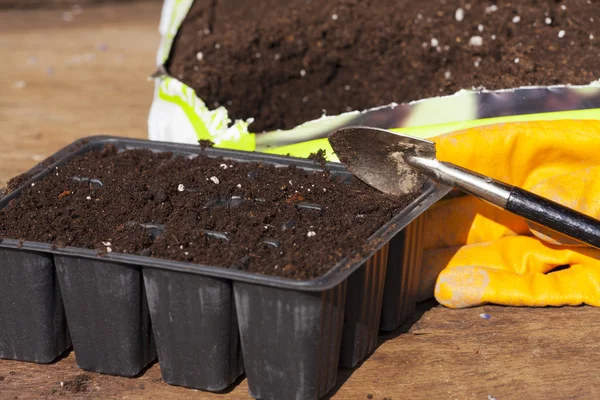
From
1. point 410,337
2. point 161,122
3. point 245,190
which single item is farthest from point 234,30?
point 410,337

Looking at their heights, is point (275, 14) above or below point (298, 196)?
above

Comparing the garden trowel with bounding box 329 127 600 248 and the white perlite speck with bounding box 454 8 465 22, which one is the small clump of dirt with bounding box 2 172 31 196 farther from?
the white perlite speck with bounding box 454 8 465 22

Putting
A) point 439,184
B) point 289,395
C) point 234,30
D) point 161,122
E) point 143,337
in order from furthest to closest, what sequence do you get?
point 234,30
point 161,122
point 439,184
point 143,337
point 289,395

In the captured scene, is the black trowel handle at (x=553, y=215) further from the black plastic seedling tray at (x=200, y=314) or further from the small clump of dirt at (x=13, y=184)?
the small clump of dirt at (x=13, y=184)

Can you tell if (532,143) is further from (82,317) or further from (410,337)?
(82,317)

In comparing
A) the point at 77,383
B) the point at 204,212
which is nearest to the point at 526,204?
the point at 204,212

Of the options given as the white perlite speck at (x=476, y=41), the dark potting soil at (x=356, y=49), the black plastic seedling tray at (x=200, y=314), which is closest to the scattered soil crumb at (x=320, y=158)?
the black plastic seedling tray at (x=200, y=314)

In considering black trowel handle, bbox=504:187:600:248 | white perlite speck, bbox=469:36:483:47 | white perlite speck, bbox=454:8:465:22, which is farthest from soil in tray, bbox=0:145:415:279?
white perlite speck, bbox=454:8:465:22
